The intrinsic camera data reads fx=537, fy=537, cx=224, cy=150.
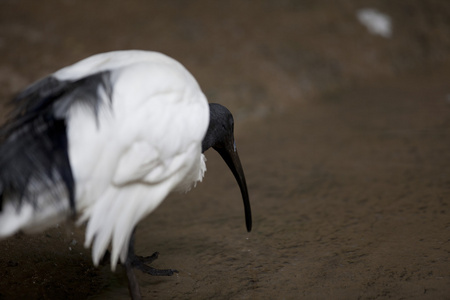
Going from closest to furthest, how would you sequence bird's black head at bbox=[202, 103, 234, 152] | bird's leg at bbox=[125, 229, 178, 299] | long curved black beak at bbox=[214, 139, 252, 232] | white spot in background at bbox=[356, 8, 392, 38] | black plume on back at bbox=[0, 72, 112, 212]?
black plume on back at bbox=[0, 72, 112, 212] → bird's leg at bbox=[125, 229, 178, 299] → bird's black head at bbox=[202, 103, 234, 152] → long curved black beak at bbox=[214, 139, 252, 232] → white spot in background at bbox=[356, 8, 392, 38]

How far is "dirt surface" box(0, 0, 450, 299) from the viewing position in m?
2.70

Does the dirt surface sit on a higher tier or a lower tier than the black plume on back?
lower

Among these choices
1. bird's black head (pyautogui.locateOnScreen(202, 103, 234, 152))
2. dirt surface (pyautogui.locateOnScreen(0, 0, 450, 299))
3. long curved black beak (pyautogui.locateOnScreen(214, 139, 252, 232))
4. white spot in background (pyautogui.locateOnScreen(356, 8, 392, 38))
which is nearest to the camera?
dirt surface (pyautogui.locateOnScreen(0, 0, 450, 299))

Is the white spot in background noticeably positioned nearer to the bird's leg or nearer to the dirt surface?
the dirt surface

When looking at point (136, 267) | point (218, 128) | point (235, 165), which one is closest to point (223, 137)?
point (218, 128)

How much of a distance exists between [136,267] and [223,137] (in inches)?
33.1

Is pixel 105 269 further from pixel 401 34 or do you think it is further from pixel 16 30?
pixel 401 34

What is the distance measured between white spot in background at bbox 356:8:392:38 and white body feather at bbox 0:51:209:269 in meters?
5.78

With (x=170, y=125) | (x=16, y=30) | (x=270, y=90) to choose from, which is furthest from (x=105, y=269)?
(x=16, y=30)

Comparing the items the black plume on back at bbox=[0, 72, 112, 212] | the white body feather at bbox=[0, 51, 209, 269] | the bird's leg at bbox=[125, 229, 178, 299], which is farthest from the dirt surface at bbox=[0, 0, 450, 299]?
the black plume on back at bbox=[0, 72, 112, 212]

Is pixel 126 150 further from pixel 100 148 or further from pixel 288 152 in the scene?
pixel 288 152

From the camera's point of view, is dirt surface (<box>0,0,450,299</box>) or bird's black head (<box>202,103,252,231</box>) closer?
dirt surface (<box>0,0,450,299</box>)

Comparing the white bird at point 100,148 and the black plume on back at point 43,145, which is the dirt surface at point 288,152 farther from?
the black plume on back at point 43,145

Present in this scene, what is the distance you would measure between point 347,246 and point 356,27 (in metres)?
5.16
